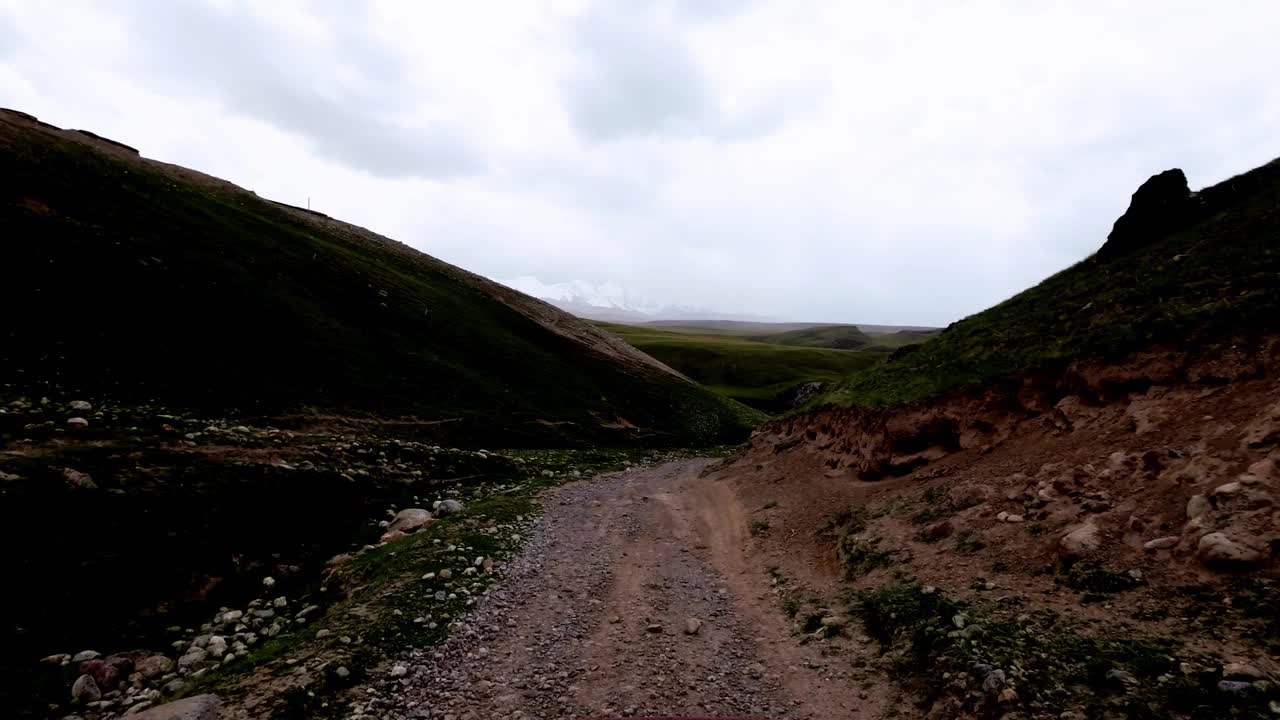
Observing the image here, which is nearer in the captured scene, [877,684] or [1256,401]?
[877,684]

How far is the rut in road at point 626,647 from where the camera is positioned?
32.7 ft

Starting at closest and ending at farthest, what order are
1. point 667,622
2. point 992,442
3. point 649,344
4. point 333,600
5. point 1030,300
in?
point 667,622, point 333,600, point 992,442, point 1030,300, point 649,344

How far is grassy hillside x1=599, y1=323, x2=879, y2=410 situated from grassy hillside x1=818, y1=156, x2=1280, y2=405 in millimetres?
59519

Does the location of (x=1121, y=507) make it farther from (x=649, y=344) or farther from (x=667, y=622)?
(x=649, y=344)

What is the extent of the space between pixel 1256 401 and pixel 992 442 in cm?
704

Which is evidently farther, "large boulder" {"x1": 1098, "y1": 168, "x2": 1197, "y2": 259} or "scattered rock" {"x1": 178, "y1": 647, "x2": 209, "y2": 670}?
"large boulder" {"x1": 1098, "y1": 168, "x2": 1197, "y2": 259}

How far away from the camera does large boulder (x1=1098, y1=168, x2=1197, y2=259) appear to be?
2497 centimetres

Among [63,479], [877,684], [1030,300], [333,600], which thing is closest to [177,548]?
[63,479]

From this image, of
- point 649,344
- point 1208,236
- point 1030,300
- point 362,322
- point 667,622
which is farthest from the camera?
point 649,344

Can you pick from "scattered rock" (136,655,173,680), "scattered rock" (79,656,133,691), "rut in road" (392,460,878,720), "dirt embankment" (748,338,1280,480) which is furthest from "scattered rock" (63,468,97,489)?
"dirt embankment" (748,338,1280,480)

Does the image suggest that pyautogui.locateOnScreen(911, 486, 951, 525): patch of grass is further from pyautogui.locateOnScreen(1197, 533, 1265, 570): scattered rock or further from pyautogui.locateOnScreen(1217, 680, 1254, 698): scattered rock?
pyautogui.locateOnScreen(1217, 680, 1254, 698): scattered rock

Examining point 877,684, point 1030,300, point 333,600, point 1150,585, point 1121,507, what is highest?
point 1030,300

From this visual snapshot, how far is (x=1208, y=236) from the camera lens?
2072 centimetres

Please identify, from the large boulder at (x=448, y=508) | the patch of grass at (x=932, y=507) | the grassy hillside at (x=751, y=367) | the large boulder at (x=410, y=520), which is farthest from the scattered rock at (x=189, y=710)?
the grassy hillside at (x=751, y=367)
